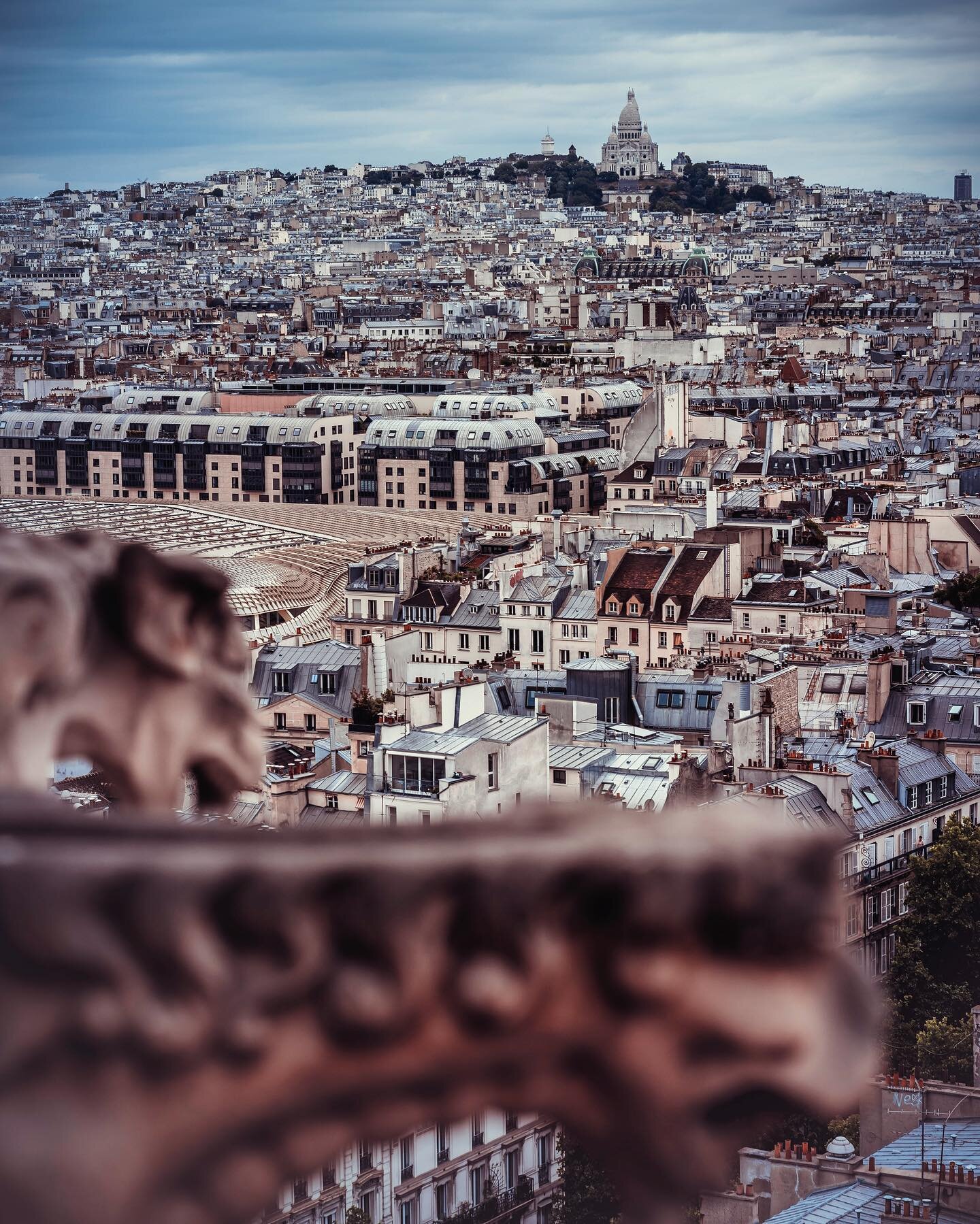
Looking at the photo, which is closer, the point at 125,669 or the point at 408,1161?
the point at 125,669

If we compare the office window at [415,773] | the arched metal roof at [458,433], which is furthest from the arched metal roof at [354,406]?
the office window at [415,773]

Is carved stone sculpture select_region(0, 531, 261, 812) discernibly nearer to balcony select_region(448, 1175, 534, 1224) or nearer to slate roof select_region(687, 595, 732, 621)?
balcony select_region(448, 1175, 534, 1224)

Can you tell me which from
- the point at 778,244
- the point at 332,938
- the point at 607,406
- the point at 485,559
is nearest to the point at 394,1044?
the point at 332,938

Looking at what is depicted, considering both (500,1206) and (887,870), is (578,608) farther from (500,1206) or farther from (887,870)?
(500,1206)

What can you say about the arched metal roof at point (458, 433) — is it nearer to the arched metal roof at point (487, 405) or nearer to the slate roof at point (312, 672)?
the arched metal roof at point (487, 405)

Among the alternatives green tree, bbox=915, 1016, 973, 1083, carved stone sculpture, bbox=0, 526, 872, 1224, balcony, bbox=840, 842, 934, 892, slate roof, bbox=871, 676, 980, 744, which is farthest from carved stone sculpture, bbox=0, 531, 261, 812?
slate roof, bbox=871, 676, 980, 744

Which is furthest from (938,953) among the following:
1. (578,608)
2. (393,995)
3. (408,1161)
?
(393,995)

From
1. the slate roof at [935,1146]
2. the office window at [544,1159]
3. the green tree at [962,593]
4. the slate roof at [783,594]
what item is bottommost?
the office window at [544,1159]

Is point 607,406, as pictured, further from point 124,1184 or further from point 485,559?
point 124,1184
